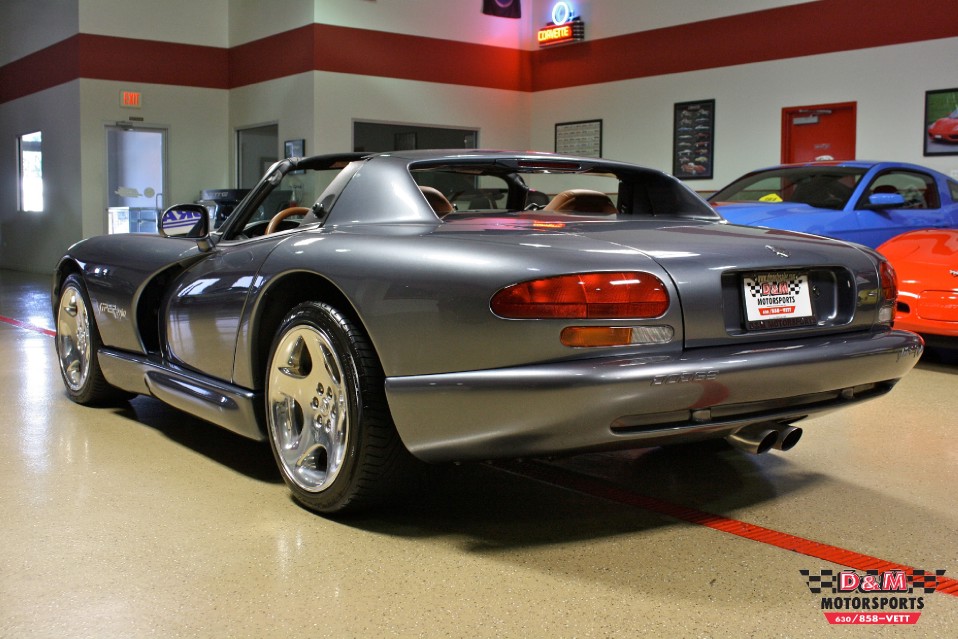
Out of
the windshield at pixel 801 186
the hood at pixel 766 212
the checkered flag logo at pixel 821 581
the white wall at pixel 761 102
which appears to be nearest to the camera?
the checkered flag logo at pixel 821 581

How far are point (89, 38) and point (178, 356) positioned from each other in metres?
11.7

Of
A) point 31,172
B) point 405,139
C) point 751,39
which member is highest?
point 751,39

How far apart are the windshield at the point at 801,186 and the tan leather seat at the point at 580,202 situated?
4.33m

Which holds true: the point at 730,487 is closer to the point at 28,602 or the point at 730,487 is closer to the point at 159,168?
the point at 28,602

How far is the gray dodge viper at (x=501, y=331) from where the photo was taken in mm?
2348

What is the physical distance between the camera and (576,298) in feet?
7.66

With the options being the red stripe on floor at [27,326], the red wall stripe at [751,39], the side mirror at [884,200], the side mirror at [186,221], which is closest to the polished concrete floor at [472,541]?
the side mirror at [186,221]

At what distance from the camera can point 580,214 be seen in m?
3.39

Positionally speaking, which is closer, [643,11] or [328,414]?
[328,414]

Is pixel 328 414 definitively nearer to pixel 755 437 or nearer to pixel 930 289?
pixel 755 437

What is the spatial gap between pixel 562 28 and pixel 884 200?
780 cm

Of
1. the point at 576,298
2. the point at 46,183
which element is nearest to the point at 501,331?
the point at 576,298

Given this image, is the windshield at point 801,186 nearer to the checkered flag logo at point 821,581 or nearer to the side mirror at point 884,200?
the side mirror at point 884,200

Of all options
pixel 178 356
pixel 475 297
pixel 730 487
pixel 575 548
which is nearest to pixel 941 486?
pixel 730 487
